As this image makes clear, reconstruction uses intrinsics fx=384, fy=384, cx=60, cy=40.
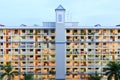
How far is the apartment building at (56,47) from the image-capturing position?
71688mm

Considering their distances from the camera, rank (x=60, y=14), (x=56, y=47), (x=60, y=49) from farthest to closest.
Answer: (x=60, y=14) < (x=56, y=47) < (x=60, y=49)

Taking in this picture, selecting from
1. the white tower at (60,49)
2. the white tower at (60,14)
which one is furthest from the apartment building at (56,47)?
the white tower at (60,49)

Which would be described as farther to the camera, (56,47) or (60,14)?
(60,14)

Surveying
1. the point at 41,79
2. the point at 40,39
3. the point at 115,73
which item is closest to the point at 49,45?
the point at 40,39

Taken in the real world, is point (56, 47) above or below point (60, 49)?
above

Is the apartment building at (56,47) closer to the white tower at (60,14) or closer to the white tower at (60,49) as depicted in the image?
the white tower at (60,14)

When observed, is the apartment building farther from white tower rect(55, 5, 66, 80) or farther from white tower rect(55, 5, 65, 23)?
white tower rect(55, 5, 66, 80)

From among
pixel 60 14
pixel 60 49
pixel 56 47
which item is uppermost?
pixel 60 14

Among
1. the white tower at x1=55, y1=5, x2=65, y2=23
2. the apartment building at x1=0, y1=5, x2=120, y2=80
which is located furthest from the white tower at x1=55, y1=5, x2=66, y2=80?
the apartment building at x1=0, y1=5, x2=120, y2=80

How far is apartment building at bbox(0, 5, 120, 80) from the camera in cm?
7169

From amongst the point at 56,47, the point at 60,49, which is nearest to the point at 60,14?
the point at 56,47

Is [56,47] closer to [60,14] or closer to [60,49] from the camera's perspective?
[60,49]

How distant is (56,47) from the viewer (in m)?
71.1

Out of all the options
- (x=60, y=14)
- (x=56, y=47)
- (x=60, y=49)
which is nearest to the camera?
(x=60, y=49)
